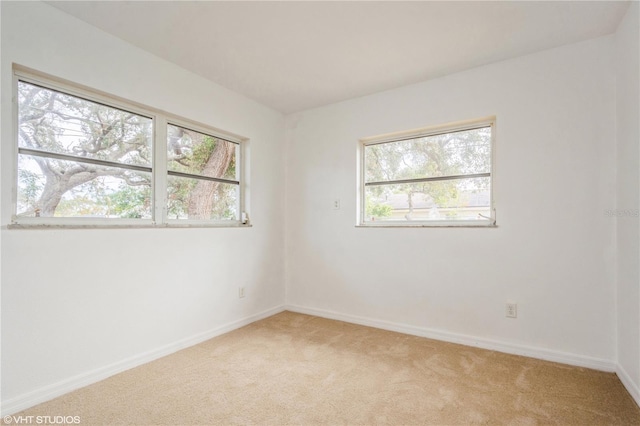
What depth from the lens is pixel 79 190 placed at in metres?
2.20

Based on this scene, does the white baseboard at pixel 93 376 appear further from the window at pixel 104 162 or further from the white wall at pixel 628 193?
the white wall at pixel 628 193

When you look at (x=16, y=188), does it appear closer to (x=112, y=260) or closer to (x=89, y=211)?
(x=89, y=211)

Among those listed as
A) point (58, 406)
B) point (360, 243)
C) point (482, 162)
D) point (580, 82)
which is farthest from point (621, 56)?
point (58, 406)

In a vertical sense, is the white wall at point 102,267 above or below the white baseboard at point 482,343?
above

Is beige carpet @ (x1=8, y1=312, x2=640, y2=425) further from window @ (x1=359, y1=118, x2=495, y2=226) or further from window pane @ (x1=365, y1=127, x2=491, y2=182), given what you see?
window pane @ (x1=365, y1=127, x2=491, y2=182)

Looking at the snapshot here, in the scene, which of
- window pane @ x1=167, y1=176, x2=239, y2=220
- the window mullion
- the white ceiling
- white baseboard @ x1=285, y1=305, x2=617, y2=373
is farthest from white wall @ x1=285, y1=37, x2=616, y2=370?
the window mullion

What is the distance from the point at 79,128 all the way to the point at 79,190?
0.43m

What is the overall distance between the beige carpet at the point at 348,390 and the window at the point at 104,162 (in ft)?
3.73

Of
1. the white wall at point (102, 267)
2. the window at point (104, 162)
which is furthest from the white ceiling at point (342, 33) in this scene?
the window at point (104, 162)

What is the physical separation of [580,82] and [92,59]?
3516 millimetres

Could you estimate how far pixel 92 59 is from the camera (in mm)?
2184

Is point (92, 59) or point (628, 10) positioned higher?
point (628, 10)

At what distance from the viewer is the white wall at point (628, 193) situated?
6.30 ft

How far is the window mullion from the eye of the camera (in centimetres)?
261
